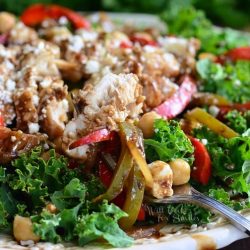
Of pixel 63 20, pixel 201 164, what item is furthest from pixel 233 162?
pixel 63 20

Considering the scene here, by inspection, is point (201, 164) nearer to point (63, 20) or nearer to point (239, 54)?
point (239, 54)

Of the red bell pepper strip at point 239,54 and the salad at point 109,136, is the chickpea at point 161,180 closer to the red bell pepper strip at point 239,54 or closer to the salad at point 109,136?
the salad at point 109,136

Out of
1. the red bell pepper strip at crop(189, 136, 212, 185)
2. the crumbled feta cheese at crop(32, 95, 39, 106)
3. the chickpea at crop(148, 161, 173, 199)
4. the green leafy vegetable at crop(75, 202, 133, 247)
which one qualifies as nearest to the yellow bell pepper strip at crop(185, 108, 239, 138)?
the red bell pepper strip at crop(189, 136, 212, 185)

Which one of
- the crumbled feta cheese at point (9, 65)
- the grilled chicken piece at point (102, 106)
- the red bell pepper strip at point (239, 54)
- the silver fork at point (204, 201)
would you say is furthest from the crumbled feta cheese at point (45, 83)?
the red bell pepper strip at point (239, 54)

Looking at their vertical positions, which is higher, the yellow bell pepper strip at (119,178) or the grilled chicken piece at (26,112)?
the grilled chicken piece at (26,112)

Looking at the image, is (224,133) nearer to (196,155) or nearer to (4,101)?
(196,155)

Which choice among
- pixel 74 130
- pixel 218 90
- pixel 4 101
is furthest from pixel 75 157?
pixel 218 90
